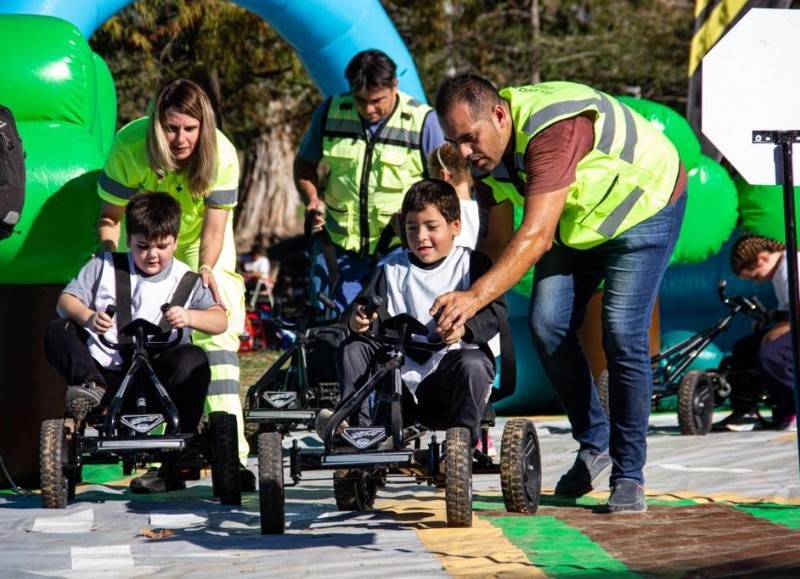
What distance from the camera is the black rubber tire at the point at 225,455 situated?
5496 mm

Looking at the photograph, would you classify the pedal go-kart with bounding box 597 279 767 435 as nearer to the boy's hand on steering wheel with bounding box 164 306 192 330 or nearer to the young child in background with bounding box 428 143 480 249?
the young child in background with bounding box 428 143 480 249

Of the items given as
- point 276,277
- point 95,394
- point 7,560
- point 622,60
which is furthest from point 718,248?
point 622,60

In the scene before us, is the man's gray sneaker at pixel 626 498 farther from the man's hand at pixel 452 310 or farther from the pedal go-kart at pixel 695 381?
the pedal go-kart at pixel 695 381

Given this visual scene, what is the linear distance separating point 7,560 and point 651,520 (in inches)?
85.4

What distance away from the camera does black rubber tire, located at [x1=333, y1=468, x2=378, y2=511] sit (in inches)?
204

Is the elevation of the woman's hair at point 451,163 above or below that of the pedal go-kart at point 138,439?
above

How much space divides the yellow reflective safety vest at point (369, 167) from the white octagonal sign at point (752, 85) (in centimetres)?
255

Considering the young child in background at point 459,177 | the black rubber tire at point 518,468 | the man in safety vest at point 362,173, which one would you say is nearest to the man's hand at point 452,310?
the black rubber tire at point 518,468

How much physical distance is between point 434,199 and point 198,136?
4.16ft

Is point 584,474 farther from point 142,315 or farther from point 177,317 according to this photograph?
point 142,315

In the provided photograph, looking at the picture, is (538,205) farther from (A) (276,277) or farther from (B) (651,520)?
(A) (276,277)

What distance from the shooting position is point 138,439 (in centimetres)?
524

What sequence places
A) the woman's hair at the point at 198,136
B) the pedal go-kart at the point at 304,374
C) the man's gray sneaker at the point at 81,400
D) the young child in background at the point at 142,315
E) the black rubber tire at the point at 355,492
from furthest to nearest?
the pedal go-kart at the point at 304,374 < the woman's hair at the point at 198,136 < the young child in background at the point at 142,315 < the man's gray sneaker at the point at 81,400 < the black rubber tire at the point at 355,492

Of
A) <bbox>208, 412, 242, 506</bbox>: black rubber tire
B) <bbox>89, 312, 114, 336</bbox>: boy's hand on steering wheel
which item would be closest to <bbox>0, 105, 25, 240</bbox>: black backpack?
<bbox>89, 312, 114, 336</bbox>: boy's hand on steering wheel
